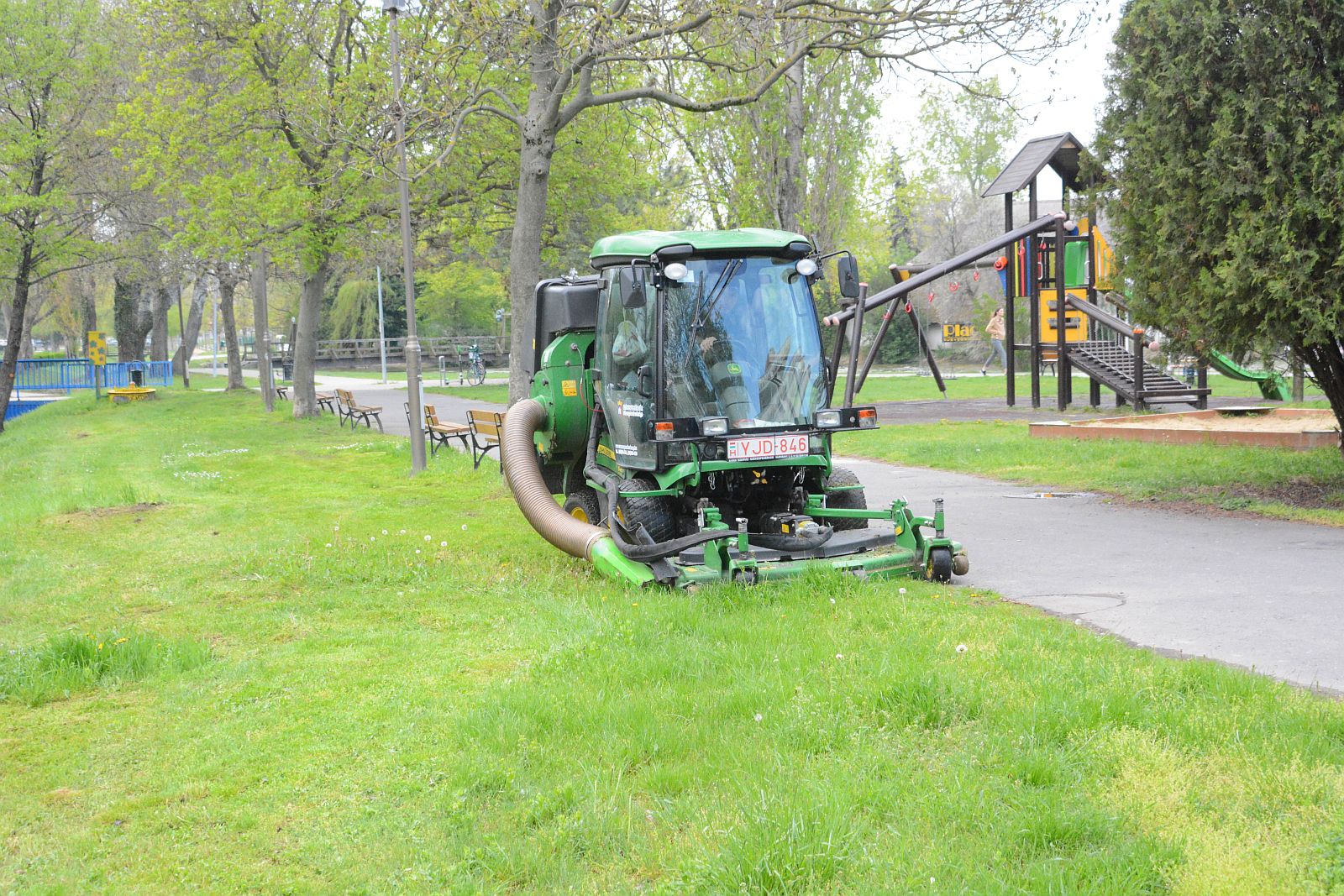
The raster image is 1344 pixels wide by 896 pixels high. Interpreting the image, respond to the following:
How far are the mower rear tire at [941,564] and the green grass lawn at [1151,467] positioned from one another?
422 cm

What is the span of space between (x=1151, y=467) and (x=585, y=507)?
24.3 ft

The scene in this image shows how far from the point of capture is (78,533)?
12203 millimetres

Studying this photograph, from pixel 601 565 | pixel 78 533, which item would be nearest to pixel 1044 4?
pixel 601 565

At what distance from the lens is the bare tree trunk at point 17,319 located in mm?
28875

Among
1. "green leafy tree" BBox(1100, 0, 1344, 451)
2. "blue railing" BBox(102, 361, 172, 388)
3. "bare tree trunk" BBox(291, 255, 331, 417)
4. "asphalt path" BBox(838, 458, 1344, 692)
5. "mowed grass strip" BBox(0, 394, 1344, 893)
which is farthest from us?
"blue railing" BBox(102, 361, 172, 388)

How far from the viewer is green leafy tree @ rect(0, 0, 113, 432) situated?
2717cm

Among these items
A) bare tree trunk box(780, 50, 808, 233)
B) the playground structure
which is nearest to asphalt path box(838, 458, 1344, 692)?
the playground structure

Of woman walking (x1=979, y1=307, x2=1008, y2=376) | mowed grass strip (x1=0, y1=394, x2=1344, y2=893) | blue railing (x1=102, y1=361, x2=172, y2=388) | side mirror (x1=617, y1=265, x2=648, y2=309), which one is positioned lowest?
mowed grass strip (x1=0, y1=394, x2=1344, y2=893)

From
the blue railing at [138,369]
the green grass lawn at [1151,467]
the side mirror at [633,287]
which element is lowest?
the green grass lawn at [1151,467]

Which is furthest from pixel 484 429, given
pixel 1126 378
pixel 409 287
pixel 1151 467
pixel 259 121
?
pixel 1126 378

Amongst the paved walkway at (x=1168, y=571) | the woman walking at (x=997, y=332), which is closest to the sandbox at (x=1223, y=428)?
the paved walkway at (x=1168, y=571)

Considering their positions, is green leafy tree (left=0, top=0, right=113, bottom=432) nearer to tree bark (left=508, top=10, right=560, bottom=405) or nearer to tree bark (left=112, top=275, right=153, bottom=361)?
tree bark (left=112, top=275, right=153, bottom=361)

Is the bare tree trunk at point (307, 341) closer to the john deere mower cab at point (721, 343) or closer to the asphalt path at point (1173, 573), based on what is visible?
the asphalt path at point (1173, 573)

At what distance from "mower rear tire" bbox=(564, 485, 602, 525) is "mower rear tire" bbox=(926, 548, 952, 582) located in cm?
300
